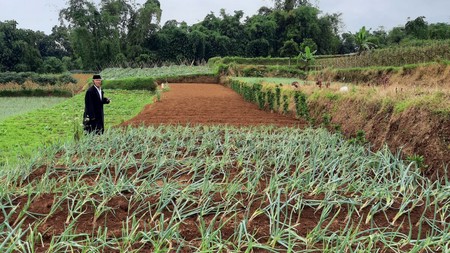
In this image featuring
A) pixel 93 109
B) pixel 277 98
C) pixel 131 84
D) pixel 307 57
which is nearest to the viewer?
pixel 93 109

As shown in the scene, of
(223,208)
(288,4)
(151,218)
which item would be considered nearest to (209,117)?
(223,208)

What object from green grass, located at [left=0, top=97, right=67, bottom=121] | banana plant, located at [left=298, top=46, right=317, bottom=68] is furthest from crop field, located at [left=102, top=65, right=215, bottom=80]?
green grass, located at [left=0, top=97, right=67, bottom=121]

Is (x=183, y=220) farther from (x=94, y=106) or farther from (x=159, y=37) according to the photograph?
(x=159, y=37)

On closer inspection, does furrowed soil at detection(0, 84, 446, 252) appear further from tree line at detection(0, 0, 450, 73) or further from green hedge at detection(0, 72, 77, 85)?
tree line at detection(0, 0, 450, 73)

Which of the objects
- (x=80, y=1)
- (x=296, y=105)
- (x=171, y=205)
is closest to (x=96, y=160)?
(x=171, y=205)

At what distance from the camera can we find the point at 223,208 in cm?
351

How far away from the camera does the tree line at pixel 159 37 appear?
45.5 meters

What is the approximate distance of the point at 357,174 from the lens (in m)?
4.24

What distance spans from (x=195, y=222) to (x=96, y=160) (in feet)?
5.96

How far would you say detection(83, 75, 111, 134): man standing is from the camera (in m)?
7.59

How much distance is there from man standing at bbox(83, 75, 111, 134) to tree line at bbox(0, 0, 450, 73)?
121 feet

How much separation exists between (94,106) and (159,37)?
45164mm

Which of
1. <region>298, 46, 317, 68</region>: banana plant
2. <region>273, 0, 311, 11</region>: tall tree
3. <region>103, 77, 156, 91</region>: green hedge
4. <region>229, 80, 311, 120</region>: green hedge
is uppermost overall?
<region>273, 0, 311, 11</region>: tall tree

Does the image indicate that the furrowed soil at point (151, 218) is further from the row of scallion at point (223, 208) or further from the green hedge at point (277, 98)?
the green hedge at point (277, 98)
